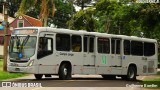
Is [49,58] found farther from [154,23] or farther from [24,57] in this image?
[154,23]

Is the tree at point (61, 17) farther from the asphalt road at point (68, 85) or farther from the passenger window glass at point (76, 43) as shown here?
the asphalt road at point (68, 85)

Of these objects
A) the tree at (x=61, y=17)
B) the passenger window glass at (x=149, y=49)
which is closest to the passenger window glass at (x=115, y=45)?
the passenger window glass at (x=149, y=49)

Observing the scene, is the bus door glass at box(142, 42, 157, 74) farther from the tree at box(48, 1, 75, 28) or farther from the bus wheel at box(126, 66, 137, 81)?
the tree at box(48, 1, 75, 28)

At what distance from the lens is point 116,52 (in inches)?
1171

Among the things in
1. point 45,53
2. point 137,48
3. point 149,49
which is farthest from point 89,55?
point 149,49

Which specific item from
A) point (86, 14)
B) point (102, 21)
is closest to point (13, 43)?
point (86, 14)

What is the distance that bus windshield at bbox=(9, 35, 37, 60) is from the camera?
2431 centimetres

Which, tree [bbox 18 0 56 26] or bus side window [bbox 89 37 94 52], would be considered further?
tree [bbox 18 0 56 26]

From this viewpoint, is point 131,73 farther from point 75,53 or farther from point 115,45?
point 75,53

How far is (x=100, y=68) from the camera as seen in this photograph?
28172mm

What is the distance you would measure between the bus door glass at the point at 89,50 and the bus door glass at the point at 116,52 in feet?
6.56

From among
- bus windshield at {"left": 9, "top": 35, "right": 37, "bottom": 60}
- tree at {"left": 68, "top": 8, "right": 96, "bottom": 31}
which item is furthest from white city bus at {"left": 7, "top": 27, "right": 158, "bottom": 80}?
tree at {"left": 68, "top": 8, "right": 96, "bottom": 31}

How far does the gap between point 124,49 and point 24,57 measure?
8.34 m

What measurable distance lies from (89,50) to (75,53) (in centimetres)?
140
